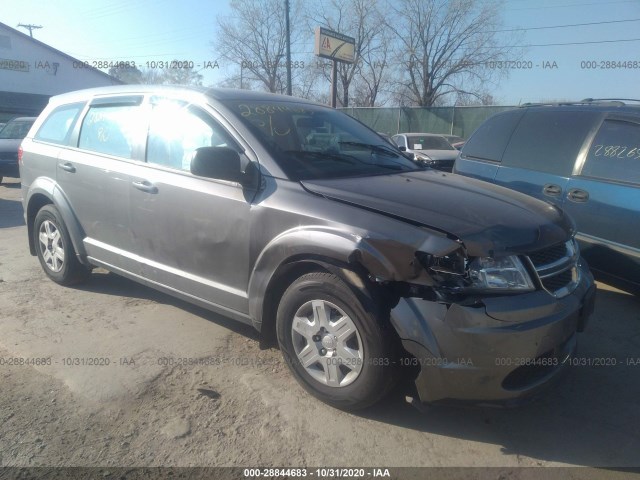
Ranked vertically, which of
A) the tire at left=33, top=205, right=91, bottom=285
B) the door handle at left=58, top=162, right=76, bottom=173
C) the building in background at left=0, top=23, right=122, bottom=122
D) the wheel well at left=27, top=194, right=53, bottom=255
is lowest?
the tire at left=33, top=205, right=91, bottom=285

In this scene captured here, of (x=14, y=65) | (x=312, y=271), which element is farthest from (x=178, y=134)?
(x=14, y=65)

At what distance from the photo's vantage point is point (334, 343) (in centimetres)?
275

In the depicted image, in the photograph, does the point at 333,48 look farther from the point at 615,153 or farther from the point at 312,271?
the point at 312,271

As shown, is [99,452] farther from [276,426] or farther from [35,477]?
[276,426]

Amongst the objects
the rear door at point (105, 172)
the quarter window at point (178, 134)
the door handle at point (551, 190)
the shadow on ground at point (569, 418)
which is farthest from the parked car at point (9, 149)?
the shadow on ground at point (569, 418)

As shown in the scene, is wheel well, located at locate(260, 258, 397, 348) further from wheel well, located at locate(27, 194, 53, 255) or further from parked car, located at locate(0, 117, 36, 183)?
parked car, located at locate(0, 117, 36, 183)

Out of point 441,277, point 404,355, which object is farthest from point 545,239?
point 404,355

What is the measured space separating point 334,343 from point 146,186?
191 cm

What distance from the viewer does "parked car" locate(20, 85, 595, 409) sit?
7.91ft

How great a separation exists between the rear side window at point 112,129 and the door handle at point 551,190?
3635mm

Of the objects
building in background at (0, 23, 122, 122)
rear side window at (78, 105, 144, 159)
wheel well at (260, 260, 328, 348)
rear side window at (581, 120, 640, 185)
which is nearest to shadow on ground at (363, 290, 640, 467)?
wheel well at (260, 260, 328, 348)

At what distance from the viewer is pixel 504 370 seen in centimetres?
242

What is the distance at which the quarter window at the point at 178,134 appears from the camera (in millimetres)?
3391

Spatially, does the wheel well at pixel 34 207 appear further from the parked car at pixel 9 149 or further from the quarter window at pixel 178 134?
the parked car at pixel 9 149
